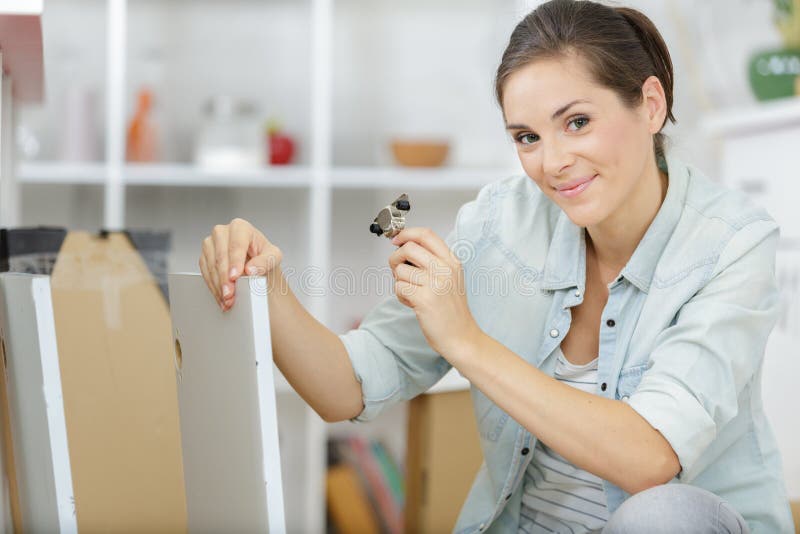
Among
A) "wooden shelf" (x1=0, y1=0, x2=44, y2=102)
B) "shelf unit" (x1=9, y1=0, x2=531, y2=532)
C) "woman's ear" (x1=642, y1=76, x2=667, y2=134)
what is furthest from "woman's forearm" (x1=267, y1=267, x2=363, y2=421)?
"shelf unit" (x1=9, y1=0, x2=531, y2=532)

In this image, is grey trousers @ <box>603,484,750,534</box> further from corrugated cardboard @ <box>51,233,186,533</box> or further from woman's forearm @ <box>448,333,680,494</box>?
corrugated cardboard @ <box>51,233,186,533</box>

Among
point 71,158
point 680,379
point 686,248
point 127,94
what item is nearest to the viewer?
point 680,379

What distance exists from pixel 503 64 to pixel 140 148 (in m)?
1.62

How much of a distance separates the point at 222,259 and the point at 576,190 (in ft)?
1.33

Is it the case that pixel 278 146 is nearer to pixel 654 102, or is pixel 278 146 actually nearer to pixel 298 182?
pixel 298 182

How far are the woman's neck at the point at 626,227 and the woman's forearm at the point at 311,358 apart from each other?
0.35 m

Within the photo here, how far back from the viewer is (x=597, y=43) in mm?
1002

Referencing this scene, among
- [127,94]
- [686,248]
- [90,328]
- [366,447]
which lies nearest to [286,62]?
[127,94]

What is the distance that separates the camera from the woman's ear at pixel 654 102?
105 centimetres

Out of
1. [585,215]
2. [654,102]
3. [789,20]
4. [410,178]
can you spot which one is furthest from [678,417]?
[410,178]

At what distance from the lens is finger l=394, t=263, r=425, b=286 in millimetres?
907

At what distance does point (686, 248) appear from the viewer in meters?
1.04

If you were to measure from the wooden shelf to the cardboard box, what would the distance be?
214mm

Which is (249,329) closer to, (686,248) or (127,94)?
(686,248)
